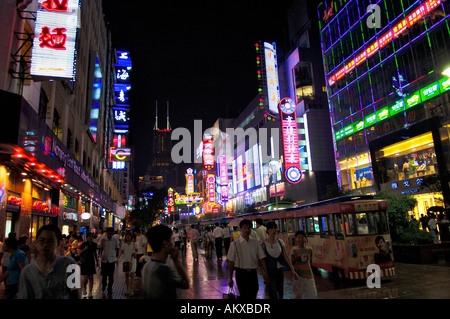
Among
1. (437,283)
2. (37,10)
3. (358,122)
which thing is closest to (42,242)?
(437,283)

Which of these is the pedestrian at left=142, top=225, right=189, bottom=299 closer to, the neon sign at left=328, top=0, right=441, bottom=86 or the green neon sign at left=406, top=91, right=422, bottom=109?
the green neon sign at left=406, top=91, right=422, bottom=109

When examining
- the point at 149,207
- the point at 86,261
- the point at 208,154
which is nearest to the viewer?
the point at 86,261

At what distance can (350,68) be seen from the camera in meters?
38.5

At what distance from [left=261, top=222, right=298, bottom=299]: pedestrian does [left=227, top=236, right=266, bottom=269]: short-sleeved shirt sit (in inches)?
19.4

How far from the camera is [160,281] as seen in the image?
10.1ft

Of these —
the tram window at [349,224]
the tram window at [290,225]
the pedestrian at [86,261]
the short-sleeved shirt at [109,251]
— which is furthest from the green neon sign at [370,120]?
the pedestrian at [86,261]

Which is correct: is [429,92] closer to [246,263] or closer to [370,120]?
[370,120]

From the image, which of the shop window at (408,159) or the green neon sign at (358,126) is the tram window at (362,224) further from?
the green neon sign at (358,126)

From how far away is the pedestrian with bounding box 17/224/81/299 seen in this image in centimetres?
304

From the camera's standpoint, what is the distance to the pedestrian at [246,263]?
18.3 ft

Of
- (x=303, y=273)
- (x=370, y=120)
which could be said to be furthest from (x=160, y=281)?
(x=370, y=120)

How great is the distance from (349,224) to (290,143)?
30569 millimetres

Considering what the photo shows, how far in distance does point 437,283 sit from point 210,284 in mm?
7013

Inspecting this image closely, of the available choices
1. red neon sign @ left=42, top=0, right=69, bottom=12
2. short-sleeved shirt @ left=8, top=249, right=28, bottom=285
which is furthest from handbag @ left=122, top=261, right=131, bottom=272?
red neon sign @ left=42, top=0, right=69, bottom=12
